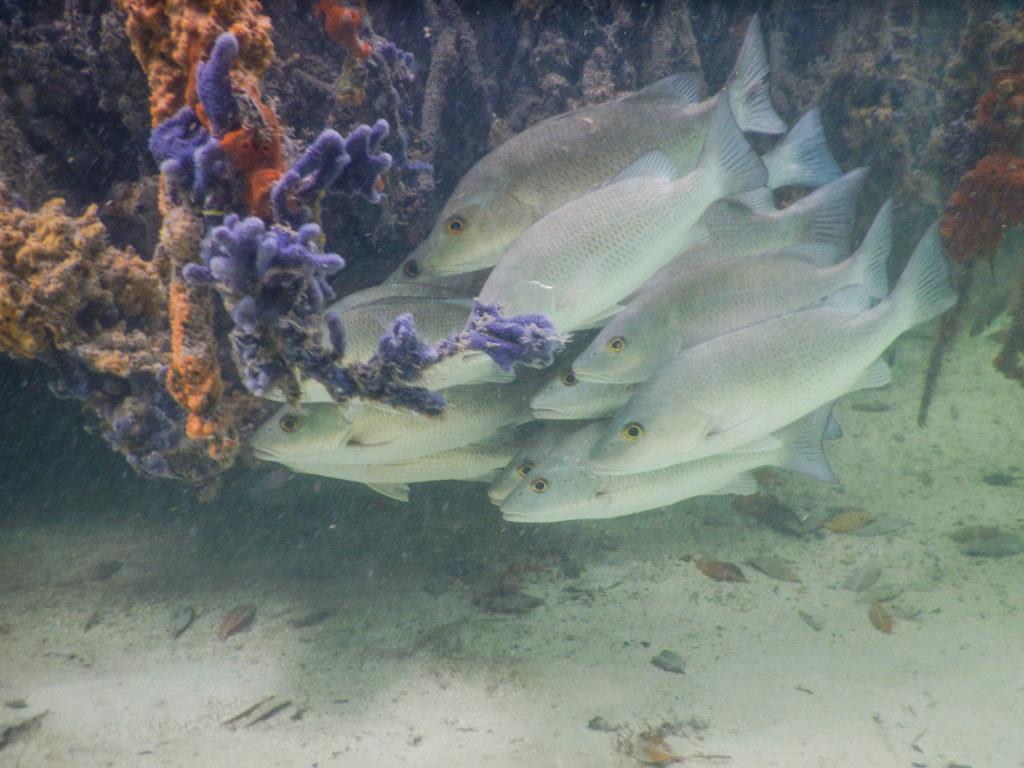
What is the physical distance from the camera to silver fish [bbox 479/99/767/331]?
8.13ft

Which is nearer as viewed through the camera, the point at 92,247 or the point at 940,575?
the point at 92,247

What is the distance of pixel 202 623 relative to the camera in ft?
11.1

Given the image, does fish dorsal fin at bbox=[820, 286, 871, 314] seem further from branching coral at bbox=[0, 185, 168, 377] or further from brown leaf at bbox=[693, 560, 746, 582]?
branching coral at bbox=[0, 185, 168, 377]

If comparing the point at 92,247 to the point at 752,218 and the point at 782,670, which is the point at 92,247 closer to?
the point at 752,218

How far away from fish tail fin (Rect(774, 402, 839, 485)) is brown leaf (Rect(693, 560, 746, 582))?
91 cm

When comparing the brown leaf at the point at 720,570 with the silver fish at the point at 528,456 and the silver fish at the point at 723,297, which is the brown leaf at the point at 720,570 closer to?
the silver fish at the point at 528,456

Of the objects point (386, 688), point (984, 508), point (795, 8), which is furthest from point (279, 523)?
point (795, 8)

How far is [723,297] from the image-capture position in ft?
10.2

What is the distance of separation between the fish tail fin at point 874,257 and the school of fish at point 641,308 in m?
0.01

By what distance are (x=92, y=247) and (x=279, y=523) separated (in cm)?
262

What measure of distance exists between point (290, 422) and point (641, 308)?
78.8 inches

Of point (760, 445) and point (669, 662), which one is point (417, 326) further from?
point (669, 662)

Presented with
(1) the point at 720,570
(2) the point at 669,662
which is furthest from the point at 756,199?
(2) the point at 669,662

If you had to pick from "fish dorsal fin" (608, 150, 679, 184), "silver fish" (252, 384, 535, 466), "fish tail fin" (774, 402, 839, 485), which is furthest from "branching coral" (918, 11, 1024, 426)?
"silver fish" (252, 384, 535, 466)
